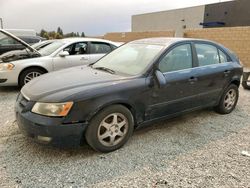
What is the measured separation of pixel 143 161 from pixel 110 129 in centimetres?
57

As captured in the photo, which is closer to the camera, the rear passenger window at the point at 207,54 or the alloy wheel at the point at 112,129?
the alloy wheel at the point at 112,129

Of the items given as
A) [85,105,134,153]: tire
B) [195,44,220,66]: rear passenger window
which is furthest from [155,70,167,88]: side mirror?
[195,44,220,66]: rear passenger window

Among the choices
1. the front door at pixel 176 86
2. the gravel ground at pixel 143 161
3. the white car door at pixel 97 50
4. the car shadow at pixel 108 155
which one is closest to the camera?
the gravel ground at pixel 143 161

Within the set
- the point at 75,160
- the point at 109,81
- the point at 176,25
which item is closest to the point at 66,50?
the point at 109,81

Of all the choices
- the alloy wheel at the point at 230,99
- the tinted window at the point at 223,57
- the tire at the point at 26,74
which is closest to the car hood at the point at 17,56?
the tire at the point at 26,74

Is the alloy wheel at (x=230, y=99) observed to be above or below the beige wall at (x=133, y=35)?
below

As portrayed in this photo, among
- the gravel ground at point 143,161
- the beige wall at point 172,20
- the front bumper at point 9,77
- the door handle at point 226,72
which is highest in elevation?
the beige wall at point 172,20

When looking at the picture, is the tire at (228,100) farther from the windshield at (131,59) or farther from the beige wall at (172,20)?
the beige wall at (172,20)

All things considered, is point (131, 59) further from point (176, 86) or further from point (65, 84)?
point (65, 84)

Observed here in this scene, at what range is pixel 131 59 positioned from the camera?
3.62 metres

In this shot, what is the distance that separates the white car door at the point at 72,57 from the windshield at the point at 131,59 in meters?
2.35

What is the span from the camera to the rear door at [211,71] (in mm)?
3842

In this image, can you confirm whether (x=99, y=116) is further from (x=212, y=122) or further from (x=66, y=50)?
(x=66, y=50)

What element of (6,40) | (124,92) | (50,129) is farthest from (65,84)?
(6,40)
